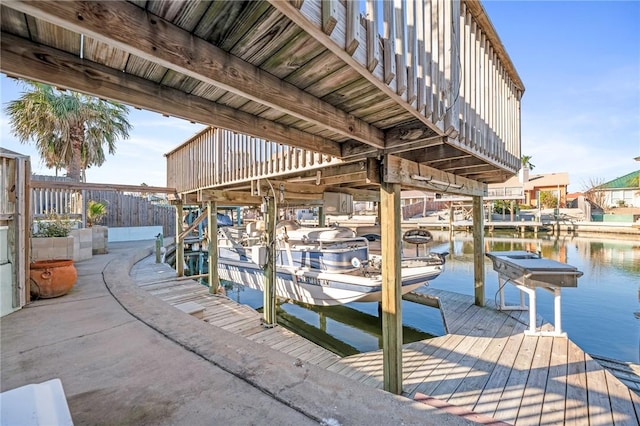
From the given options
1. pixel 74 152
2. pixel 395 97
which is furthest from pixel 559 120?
pixel 74 152

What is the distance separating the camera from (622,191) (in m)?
27.9

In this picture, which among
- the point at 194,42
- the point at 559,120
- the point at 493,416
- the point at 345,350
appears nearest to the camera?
the point at 194,42

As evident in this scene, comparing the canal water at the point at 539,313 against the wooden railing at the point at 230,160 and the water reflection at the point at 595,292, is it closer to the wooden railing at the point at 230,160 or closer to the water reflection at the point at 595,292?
the water reflection at the point at 595,292

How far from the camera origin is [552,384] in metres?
3.24

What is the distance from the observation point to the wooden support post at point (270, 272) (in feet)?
17.9

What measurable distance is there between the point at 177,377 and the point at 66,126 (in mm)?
15767

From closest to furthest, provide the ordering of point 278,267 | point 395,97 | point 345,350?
point 395,97 → point 345,350 → point 278,267

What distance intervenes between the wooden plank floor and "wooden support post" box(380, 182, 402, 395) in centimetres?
36

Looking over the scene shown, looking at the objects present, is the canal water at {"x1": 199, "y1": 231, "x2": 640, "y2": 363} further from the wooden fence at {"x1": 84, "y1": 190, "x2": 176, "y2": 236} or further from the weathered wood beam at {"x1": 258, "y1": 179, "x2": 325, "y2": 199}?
the wooden fence at {"x1": 84, "y1": 190, "x2": 176, "y2": 236}

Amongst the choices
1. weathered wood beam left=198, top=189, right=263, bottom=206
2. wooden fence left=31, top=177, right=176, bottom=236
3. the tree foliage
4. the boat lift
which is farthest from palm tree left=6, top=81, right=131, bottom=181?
the tree foliage

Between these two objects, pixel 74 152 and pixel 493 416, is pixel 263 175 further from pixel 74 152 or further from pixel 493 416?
pixel 74 152

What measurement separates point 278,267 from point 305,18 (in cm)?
623

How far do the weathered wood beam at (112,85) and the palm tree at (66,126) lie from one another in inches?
492

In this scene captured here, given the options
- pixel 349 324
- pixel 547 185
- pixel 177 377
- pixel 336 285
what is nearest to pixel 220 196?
pixel 336 285
